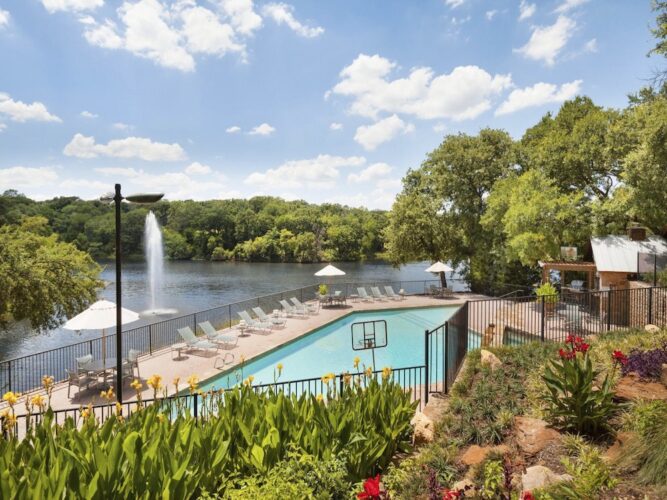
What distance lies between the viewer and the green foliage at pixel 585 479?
311cm

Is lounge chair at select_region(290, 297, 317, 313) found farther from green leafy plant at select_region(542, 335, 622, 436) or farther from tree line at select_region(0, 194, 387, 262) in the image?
tree line at select_region(0, 194, 387, 262)

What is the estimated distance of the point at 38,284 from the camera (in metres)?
16.6

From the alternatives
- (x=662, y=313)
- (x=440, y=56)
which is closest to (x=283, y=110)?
(x=440, y=56)

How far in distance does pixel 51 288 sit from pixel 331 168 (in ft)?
268

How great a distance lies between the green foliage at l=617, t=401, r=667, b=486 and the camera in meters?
3.27

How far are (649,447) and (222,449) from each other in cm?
376

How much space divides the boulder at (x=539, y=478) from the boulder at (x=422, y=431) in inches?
63.9

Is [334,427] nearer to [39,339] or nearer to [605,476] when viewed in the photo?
[605,476]

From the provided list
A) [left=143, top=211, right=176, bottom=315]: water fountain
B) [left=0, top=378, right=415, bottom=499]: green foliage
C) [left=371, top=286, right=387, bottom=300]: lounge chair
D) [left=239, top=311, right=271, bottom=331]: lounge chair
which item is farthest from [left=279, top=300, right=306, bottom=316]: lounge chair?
[left=143, top=211, right=176, bottom=315]: water fountain

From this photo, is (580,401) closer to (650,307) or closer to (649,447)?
(649,447)

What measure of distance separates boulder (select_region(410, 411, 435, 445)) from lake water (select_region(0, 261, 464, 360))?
22.7 m

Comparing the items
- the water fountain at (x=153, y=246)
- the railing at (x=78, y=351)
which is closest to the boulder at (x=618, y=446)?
the railing at (x=78, y=351)

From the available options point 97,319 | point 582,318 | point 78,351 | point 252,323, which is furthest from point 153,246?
point 582,318

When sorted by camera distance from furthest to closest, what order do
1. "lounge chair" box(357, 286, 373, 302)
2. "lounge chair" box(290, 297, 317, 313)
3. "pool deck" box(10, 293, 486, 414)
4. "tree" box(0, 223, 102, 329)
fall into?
"lounge chair" box(357, 286, 373, 302) → "lounge chair" box(290, 297, 317, 313) → "tree" box(0, 223, 102, 329) → "pool deck" box(10, 293, 486, 414)
